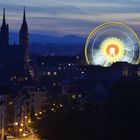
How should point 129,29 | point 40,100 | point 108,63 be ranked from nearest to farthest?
point 40,100
point 129,29
point 108,63

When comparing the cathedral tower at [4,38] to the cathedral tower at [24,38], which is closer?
the cathedral tower at [4,38]

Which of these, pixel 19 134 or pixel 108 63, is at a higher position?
pixel 108 63

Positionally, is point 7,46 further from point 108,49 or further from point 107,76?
point 108,49

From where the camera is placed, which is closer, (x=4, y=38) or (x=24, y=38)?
(x=4, y=38)

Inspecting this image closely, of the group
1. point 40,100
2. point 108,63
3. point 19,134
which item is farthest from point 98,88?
point 108,63

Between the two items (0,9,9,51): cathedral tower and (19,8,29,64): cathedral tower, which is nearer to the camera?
(0,9,9,51): cathedral tower

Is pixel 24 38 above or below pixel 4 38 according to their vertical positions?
above

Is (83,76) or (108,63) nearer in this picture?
(108,63)

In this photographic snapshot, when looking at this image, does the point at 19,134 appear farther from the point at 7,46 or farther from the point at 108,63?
the point at 7,46

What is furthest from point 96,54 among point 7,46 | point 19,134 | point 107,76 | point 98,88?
point 7,46

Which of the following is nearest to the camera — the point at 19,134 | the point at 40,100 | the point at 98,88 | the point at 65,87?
the point at 19,134
